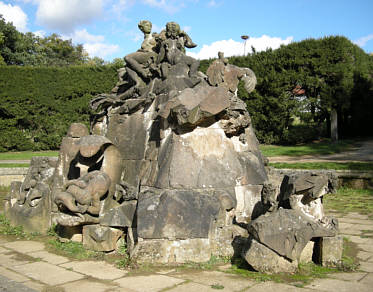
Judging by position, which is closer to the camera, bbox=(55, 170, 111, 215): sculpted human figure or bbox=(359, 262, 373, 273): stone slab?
bbox=(359, 262, 373, 273): stone slab

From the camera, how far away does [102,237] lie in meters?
4.83

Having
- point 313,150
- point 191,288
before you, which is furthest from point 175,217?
point 313,150

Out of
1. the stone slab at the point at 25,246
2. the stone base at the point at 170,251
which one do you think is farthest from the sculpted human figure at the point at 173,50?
the stone slab at the point at 25,246

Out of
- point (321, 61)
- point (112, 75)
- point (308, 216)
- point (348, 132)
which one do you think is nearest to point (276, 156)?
point (321, 61)

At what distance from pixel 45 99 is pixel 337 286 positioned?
20.0 m

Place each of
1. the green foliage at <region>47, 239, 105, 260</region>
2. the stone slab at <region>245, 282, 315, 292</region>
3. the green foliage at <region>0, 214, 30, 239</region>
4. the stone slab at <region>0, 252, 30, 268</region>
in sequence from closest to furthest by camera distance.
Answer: the stone slab at <region>245, 282, 315, 292</region>
the stone slab at <region>0, 252, 30, 268</region>
the green foliage at <region>47, 239, 105, 260</region>
the green foliage at <region>0, 214, 30, 239</region>

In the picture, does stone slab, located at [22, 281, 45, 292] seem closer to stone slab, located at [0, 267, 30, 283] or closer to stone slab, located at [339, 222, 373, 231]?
stone slab, located at [0, 267, 30, 283]

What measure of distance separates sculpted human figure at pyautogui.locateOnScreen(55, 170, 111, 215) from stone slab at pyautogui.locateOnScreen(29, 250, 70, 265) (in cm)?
61

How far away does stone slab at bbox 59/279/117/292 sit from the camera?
355 centimetres

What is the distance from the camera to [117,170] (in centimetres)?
554

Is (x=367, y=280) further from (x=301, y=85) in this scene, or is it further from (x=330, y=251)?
(x=301, y=85)

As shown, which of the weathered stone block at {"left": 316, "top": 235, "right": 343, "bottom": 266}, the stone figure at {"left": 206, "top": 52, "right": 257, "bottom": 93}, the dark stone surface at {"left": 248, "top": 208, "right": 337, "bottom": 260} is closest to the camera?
the dark stone surface at {"left": 248, "top": 208, "right": 337, "bottom": 260}

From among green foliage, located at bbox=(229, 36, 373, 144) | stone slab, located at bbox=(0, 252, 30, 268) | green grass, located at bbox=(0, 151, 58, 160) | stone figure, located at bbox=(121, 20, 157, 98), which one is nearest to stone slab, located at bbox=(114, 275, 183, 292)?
stone slab, located at bbox=(0, 252, 30, 268)

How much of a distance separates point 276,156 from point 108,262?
40.3 feet
